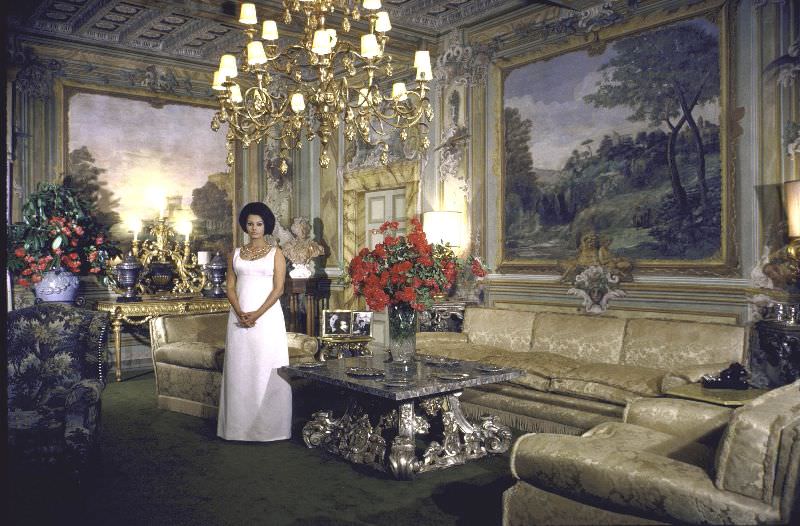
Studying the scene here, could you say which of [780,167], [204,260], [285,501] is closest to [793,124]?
[780,167]

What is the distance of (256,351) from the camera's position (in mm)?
4828

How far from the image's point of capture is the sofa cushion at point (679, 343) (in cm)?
470

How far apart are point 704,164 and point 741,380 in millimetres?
2133

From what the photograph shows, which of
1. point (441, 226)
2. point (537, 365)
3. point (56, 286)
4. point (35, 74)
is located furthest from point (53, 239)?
point (537, 365)

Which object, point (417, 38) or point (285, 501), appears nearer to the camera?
point (285, 501)

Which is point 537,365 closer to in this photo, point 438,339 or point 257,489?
point 438,339

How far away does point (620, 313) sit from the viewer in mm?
6000

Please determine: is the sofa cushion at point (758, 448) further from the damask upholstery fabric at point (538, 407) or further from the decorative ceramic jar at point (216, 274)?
the decorative ceramic jar at point (216, 274)

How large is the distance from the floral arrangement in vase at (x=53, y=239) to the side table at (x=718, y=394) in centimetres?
597

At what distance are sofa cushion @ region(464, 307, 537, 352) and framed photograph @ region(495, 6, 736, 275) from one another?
0.63 m

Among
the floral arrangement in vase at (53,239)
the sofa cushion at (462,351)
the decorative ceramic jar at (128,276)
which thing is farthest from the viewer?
the decorative ceramic jar at (128,276)

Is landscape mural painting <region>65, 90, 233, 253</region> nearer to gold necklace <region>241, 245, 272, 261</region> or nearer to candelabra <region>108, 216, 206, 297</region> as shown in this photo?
candelabra <region>108, 216, 206, 297</region>

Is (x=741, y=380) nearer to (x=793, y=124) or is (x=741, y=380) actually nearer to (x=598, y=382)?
(x=598, y=382)

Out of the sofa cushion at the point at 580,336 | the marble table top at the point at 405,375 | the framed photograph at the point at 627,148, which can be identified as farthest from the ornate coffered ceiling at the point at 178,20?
the marble table top at the point at 405,375
